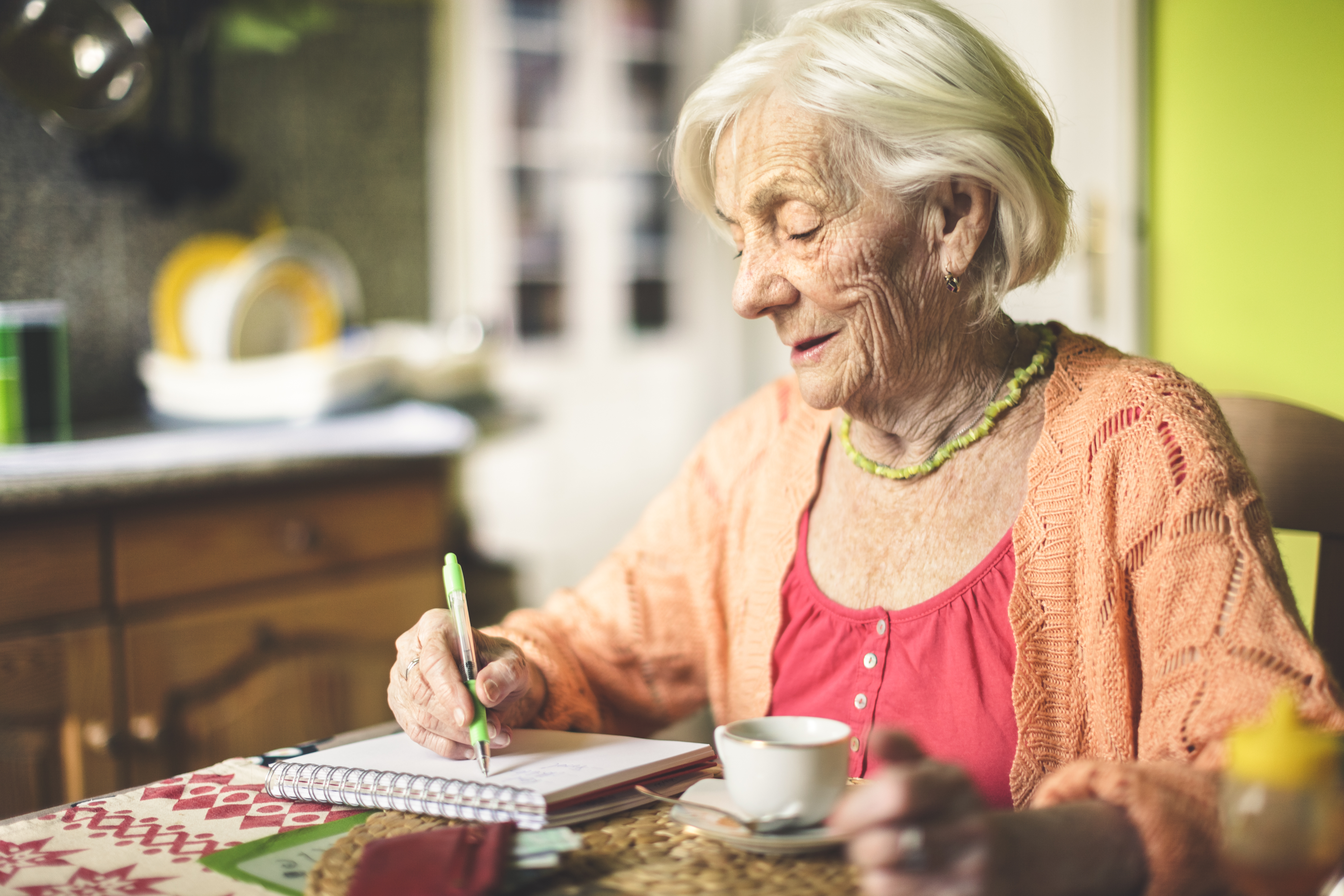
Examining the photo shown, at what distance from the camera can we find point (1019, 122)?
1.07 m

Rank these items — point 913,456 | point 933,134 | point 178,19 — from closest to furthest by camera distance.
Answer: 1. point 933,134
2. point 913,456
3. point 178,19

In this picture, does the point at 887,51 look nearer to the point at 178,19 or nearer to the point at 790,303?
the point at 790,303

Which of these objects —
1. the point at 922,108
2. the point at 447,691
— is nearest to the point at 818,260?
the point at 922,108

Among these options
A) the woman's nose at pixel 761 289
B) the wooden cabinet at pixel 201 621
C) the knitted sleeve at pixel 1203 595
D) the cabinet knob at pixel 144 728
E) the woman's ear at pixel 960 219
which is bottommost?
the cabinet knob at pixel 144 728

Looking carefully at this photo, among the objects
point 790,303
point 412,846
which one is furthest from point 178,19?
point 412,846

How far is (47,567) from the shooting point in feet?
5.34

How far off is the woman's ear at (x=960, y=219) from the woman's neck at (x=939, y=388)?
69 mm

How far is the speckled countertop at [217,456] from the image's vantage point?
1624 mm

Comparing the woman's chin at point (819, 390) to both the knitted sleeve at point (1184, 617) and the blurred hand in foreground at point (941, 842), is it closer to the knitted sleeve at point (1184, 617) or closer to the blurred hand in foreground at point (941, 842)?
the knitted sleeve at point (1184, 617)

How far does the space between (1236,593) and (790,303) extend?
0.49 m

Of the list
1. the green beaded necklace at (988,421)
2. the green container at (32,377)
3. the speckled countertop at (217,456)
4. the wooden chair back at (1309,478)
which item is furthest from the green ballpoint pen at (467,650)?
the green container at (32,377)

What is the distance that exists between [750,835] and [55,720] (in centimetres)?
135

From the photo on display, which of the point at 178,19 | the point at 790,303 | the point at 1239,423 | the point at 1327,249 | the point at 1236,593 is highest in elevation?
the point at 178,19

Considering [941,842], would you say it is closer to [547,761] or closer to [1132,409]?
[547,761]
